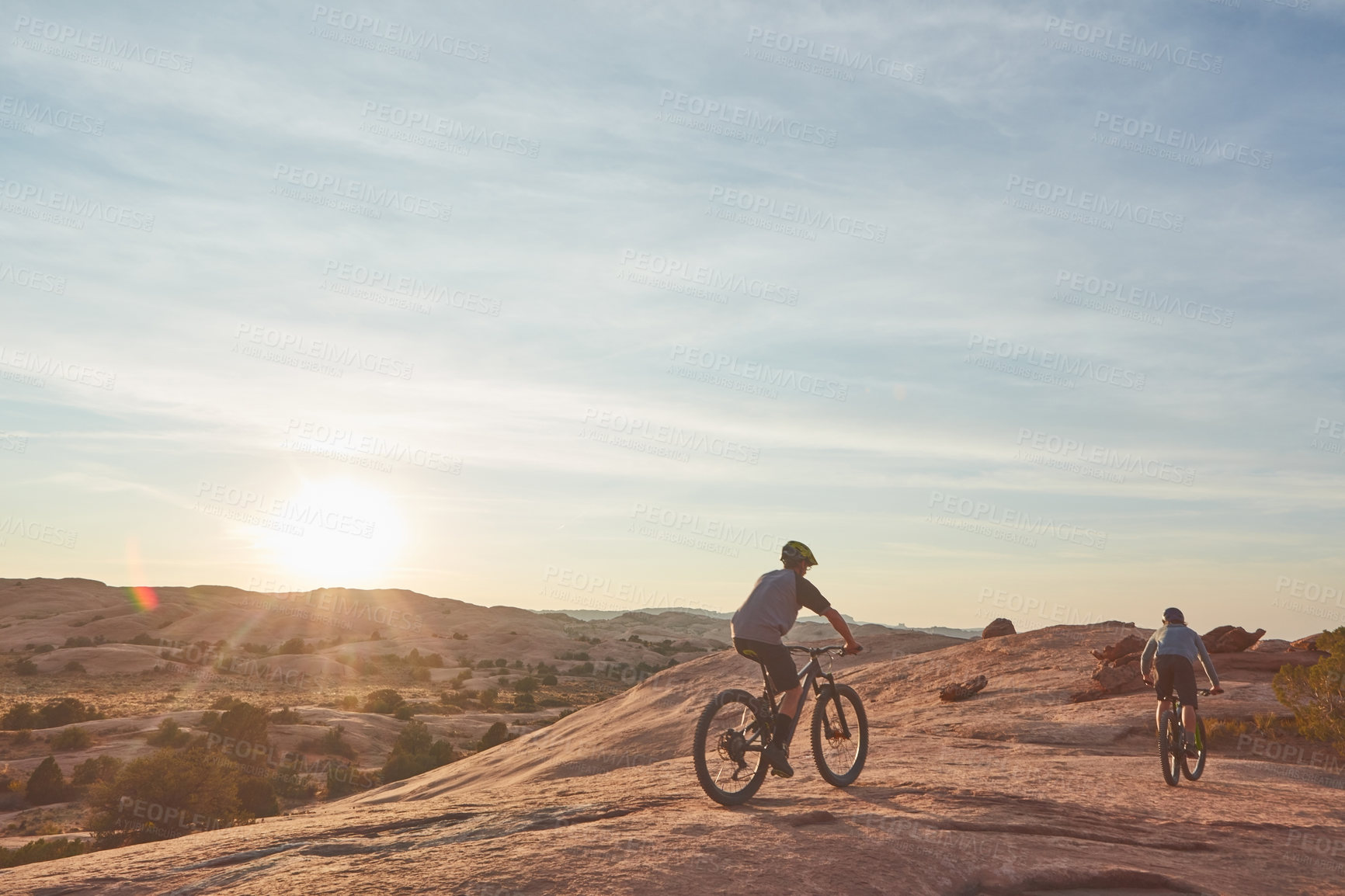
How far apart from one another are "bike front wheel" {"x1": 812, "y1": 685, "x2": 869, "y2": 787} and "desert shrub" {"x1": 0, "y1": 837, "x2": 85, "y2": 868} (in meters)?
14.1

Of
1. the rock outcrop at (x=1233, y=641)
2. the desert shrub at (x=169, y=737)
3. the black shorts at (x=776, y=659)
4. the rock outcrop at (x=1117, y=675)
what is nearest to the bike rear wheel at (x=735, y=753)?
the black shorts at (x=776, y=659)

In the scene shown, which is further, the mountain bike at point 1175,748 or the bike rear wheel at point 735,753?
the mountain bike at point 1175,748

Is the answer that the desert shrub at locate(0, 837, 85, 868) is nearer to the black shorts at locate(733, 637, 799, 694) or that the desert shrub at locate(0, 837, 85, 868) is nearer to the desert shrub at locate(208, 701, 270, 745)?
the black shorts at locate(733, 637, 799, 694)

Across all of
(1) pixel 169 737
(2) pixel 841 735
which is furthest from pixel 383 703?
(2) pixel 841 735

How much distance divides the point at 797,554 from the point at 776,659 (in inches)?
45.4

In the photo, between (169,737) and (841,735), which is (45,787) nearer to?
(169,737)

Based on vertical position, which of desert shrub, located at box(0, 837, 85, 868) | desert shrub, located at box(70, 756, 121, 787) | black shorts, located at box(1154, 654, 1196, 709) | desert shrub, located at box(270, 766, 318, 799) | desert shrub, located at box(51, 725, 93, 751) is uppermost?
black shorts, located at box(1154, 654, 1196, 709)

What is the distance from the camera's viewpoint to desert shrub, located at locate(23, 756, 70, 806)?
25.4 m

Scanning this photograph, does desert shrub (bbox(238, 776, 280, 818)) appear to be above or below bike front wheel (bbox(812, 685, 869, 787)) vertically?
below

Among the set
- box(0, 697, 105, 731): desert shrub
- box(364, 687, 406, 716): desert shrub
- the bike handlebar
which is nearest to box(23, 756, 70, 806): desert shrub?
box(0, 697, 105, 731): desert shrub

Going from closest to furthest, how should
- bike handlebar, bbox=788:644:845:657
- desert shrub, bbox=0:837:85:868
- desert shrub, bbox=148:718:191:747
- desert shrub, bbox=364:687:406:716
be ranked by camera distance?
1. bike handlebar, bbox=788:644:845:657
2. desert shrub, bbox=0:837:85:868
3. desert shrub, bbox=148:718:191:747
4. desert shrub, bbox=364:687:406:716

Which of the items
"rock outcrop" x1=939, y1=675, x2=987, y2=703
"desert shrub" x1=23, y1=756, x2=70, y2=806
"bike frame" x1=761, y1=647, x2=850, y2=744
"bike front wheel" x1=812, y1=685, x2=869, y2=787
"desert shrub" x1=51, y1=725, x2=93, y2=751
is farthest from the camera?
"desert shrub" x1=51, y1=725, x2=93, y2=751

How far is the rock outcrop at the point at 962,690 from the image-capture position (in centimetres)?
2119

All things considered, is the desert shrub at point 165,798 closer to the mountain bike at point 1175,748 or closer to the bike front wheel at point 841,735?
the bike front wheel at point 841,735
